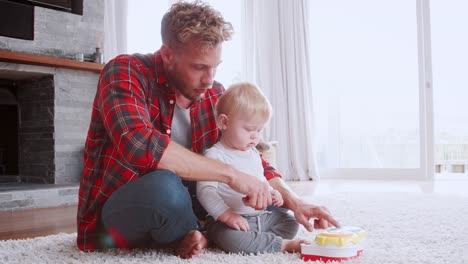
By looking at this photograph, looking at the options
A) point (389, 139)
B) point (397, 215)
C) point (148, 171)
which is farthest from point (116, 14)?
point (148, 171)

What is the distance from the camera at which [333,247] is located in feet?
4.16

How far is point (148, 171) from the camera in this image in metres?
1.29

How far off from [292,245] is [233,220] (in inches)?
7.3

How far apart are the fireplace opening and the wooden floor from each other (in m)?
0.60

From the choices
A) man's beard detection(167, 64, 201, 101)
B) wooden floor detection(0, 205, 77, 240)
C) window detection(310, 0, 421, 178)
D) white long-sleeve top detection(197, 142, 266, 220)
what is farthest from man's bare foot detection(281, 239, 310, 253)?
window detection(310, 0, 421, 178)

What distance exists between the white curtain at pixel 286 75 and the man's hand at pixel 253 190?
3.53 meters

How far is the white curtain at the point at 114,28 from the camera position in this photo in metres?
4.77

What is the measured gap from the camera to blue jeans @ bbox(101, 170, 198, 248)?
4.03 feet

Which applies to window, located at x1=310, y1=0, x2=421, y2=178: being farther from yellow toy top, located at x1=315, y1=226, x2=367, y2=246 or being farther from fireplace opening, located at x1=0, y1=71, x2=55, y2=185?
yellow toy top, located at x1=315, y1=226, x2=367, y2=246

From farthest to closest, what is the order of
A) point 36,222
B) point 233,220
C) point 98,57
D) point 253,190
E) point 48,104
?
point 98,57, point 48,104, point 36,222, point 233,220, point 253,190

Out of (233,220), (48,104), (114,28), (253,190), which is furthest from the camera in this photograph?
(114,28)

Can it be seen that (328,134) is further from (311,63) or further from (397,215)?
(397,215)

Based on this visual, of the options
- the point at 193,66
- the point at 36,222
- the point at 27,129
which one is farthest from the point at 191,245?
the point at 27,129

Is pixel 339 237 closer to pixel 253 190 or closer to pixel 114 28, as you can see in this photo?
pixel 253 190
